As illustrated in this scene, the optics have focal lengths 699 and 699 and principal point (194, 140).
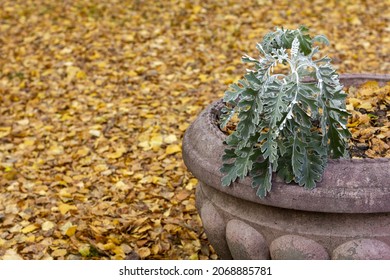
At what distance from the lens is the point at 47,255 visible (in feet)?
12.1

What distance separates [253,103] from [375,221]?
Answer: 0.68m

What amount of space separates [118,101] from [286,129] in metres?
2.89

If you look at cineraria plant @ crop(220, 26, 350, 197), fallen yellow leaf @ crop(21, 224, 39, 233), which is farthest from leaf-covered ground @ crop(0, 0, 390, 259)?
cineraria plant @ crop(220, 26, 350, 197)

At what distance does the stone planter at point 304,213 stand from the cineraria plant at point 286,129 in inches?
2.1

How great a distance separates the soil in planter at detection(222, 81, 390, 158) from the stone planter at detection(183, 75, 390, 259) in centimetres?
25

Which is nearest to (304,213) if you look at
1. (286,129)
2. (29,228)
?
(286,129)

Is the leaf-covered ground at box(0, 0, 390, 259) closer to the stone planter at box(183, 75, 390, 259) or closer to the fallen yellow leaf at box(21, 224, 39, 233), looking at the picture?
the fallen yellow leaf at box(21, 224, 39, 233)

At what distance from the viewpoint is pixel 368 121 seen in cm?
331

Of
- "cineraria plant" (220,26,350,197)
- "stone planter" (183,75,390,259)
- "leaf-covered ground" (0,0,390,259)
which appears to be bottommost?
"leaf-covered ground" (0,0,390,259)

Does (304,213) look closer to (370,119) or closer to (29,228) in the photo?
(370,119)

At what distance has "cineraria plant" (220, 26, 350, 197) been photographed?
2762 millimetres

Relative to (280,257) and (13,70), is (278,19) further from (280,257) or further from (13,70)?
(280,257)
